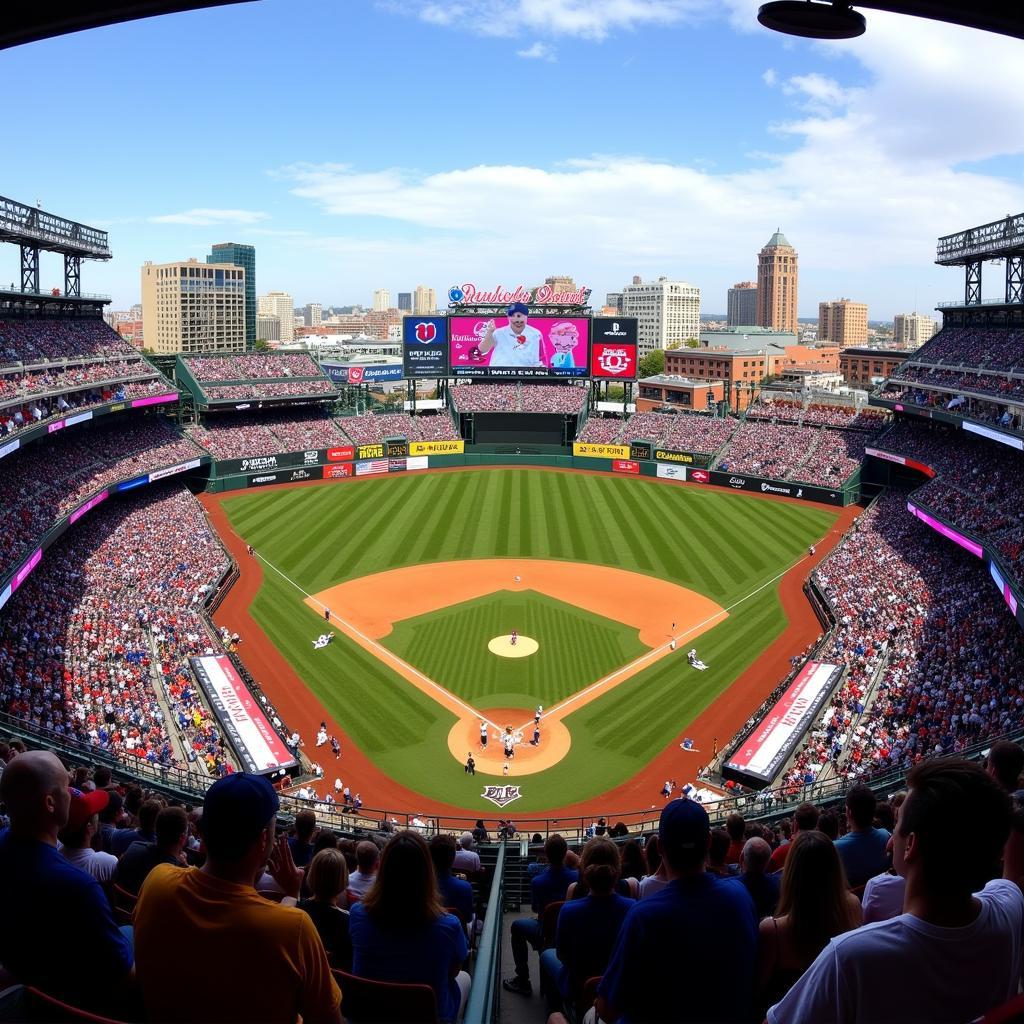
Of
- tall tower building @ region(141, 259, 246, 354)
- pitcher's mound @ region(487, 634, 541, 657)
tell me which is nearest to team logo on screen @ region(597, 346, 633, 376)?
pitcher's mound @ region(487, 634, 541, 657)

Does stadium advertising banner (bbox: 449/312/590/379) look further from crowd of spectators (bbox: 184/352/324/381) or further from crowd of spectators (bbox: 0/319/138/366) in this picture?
crowd of spectators (bbox: 0/319/138/366)

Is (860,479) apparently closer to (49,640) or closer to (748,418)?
(748,418)

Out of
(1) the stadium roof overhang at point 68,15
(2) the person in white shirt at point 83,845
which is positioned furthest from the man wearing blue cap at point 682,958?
(1) the stadium roof overhang at point 68,15

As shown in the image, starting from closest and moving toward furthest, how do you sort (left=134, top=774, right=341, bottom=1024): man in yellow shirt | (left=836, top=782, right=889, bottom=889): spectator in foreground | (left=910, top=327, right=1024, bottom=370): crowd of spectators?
(left=134, top=774, right=341, bottom=1024): man in yellow shirt, (left=836, top=782, right=889, bottom=889): spectator in foreground, (left=910, top=327, right=1024, bottom=370): crowd of spectators

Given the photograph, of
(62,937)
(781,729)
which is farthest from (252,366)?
(62,937)

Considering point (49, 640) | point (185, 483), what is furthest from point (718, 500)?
point (49, 640)
